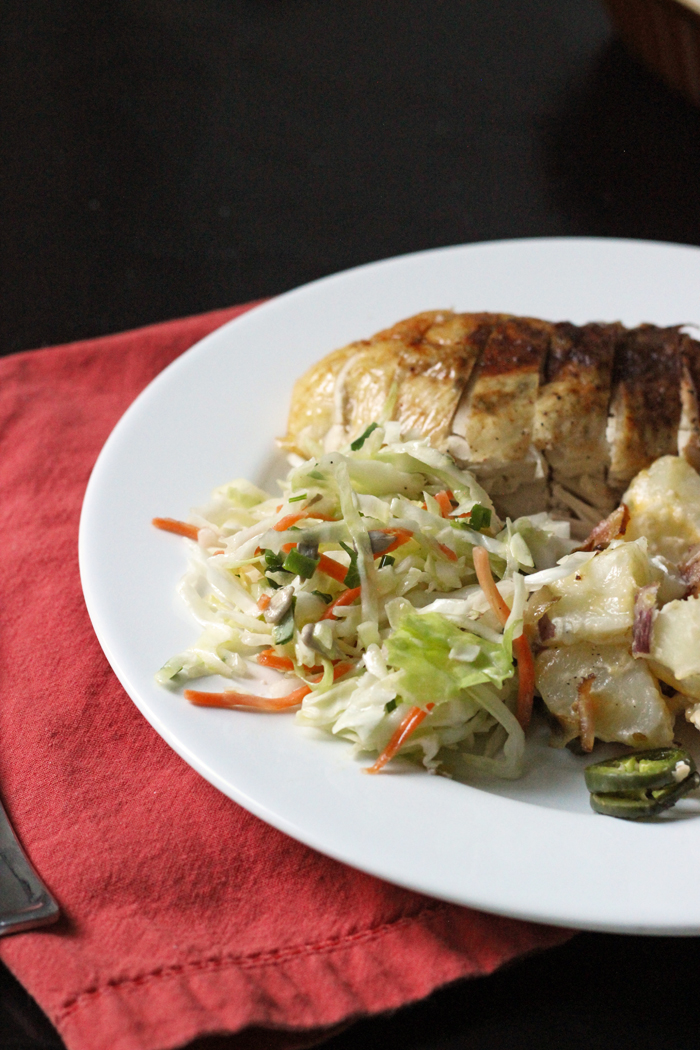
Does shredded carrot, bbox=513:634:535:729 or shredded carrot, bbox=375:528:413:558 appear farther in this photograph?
shredded carrot, bbox=375:528:413:558

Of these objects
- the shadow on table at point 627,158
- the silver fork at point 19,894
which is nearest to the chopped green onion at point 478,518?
the silver fork at point 19,894

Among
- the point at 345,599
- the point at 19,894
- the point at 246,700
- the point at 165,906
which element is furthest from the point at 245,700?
the point at 19,894

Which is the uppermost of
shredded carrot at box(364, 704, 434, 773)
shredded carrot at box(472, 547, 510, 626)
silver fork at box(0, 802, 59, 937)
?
shredded carrot at box(472, 547, 510, 626)

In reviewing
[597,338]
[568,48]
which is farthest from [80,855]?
[568,48]

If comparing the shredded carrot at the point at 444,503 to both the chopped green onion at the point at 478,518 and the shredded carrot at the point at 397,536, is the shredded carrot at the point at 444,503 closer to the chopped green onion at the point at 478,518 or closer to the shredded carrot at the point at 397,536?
the chopped green onion at the point at 478,518

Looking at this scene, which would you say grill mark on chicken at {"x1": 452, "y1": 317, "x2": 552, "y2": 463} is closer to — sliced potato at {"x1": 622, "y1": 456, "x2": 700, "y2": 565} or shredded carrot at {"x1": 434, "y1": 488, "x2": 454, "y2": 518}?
shredded carrot at {"x1": 434, "y1": 488, "x2": 454, "y2": 518}

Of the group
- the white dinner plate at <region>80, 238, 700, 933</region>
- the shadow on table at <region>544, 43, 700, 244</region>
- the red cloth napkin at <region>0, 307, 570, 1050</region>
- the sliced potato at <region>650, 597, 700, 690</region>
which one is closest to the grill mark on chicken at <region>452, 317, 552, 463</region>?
the white dinner plate at <region>80, 238, 700, 933</region>

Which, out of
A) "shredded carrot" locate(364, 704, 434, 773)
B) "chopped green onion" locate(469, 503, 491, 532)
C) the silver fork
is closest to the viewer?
the silver fork
